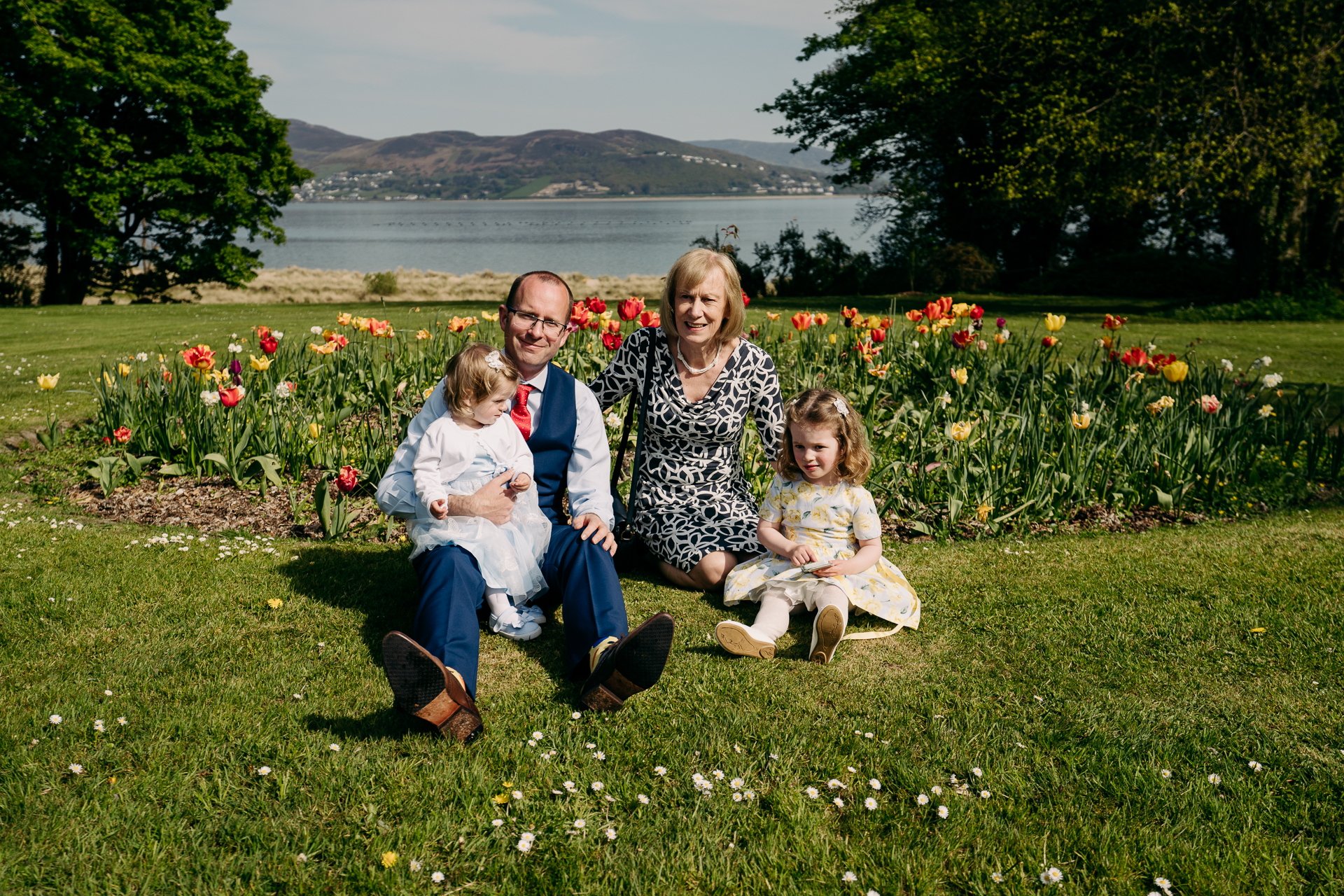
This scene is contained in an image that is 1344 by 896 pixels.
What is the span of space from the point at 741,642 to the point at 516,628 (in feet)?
3.02

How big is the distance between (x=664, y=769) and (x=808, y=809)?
0.44 meters

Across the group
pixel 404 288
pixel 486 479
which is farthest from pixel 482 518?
pixel 404 288

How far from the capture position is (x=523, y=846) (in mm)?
2273

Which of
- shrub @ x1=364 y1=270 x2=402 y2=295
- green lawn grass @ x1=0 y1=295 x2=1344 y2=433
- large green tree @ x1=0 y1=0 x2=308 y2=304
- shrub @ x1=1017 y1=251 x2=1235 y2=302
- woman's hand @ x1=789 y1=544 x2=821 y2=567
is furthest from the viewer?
shrub @ x1=364 y1=270 x2=402 y2=295

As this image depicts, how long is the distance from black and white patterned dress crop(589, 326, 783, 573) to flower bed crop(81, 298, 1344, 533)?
1.14 m

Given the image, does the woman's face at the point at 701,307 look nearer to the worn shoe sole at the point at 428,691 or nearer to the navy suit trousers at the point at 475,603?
the navy suit trousers at the point at 475,603

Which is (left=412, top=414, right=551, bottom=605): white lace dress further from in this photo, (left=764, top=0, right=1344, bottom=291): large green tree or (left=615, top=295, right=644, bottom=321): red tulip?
(left=764, top=0, right=1344, bottom=291): large green tree

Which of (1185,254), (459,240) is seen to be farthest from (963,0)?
(459,240)

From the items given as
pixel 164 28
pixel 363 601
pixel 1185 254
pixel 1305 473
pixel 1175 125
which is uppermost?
pixel 164 28

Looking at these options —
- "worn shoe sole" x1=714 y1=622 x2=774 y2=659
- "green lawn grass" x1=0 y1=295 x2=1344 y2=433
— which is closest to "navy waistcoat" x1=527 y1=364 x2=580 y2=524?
"worn shoe sole" x1=714 y1=622 x2=774 y2=659

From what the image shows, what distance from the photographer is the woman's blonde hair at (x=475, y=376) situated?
11.2 ft

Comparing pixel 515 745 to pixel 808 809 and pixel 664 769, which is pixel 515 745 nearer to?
pixel 664 769

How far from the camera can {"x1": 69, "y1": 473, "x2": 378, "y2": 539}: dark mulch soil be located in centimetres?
493

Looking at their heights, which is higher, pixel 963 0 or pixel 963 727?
pixel 963 0
